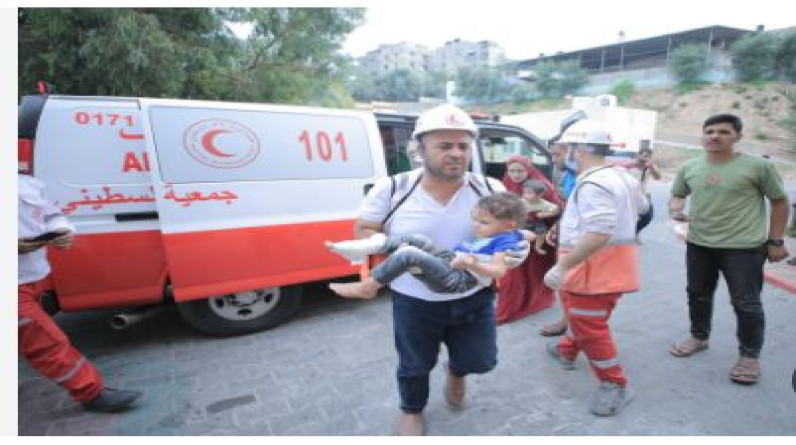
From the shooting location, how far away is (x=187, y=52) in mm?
6383

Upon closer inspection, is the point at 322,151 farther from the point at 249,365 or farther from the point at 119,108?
the point at 249,365

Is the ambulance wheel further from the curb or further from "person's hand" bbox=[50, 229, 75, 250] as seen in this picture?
the curb

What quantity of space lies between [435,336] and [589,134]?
4.48 feet

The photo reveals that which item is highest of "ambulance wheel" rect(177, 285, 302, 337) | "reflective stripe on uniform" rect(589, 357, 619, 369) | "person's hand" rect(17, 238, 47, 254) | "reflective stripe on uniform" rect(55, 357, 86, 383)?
"person's hand" rect(17, 238, 47, 254)

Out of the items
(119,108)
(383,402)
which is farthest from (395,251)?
(119,108)

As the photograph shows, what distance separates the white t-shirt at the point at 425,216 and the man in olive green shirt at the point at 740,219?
1720mm

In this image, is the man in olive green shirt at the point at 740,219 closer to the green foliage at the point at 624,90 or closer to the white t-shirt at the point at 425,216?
the white t-shirt at the point at 425,216

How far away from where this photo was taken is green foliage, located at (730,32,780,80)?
4156cm

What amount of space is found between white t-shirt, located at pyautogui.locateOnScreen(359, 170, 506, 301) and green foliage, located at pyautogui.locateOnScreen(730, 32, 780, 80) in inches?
2179

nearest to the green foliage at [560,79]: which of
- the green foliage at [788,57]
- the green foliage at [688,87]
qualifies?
the green foliage at [688,87]

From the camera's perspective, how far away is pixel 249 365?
2990 mm

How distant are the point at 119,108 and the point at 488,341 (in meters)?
2.78

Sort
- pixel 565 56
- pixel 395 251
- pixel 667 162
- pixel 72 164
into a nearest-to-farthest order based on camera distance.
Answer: pixel 395 251 < pixel 72 164 < pixel 667 162 < pixel 565 56

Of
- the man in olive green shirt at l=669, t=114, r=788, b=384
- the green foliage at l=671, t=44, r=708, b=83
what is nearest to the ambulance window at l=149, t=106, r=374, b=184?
the man in olive green shirt at l=669, t=114, r=788, b=384
